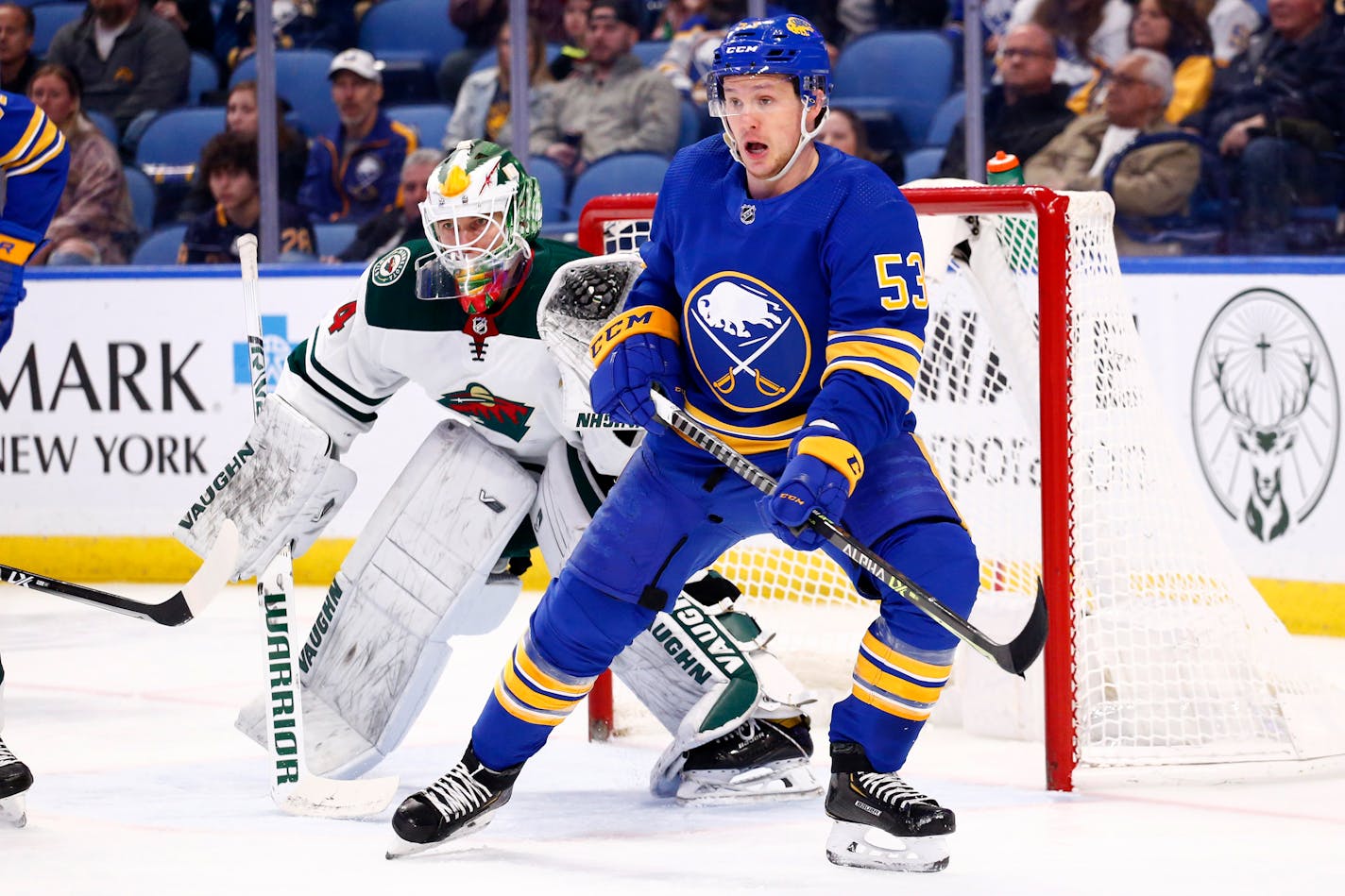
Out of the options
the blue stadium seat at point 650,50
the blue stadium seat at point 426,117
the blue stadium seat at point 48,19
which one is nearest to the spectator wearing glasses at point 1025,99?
the blue stadium seat at point 650,50

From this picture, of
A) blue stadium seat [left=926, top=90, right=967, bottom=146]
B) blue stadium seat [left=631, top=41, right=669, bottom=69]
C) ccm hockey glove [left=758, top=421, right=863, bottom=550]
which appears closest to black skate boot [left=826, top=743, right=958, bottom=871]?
ccm hockey glove [left=758, top=421, right=863, bottom=550]

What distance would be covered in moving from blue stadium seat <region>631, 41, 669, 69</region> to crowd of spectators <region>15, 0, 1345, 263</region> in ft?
0.05

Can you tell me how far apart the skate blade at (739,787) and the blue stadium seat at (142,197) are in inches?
161

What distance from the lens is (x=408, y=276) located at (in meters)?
3.20

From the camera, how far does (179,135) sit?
22.5ft

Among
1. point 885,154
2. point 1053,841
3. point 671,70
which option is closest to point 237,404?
point 671,70

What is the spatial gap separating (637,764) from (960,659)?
69cm

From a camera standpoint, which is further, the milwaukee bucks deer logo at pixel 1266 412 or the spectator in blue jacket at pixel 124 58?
the spectator in blue jacket at pixel 124 58

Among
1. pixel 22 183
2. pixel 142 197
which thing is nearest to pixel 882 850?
pixel 22 183

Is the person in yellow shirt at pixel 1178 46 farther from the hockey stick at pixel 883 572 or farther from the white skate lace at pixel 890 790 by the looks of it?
the white skate lace at pixel 890 790

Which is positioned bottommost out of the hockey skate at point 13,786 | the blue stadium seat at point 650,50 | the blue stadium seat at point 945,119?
the hockey skate at point 13,786

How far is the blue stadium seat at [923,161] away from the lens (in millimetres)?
6098

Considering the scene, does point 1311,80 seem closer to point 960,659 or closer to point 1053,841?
point 960,659

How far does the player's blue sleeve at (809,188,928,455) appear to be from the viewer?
8.25 ft
